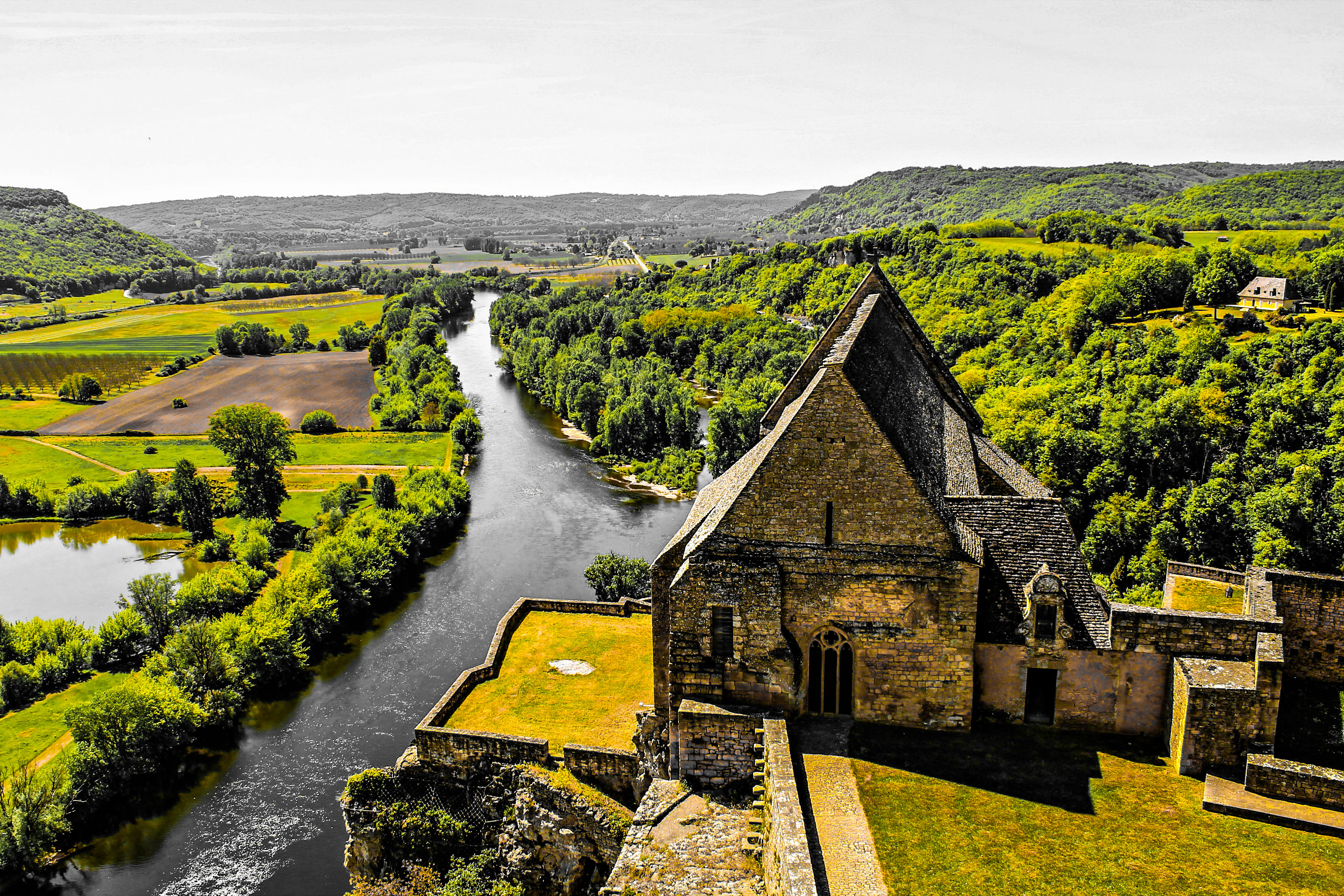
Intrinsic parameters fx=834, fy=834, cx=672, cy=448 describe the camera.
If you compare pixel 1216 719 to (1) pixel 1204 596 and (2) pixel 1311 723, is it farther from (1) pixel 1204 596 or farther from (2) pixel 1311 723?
(1) pixel 1204 596

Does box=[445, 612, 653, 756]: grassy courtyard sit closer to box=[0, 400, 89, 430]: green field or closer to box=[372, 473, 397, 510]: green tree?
box=[372, 473, 397, 510]: green tree

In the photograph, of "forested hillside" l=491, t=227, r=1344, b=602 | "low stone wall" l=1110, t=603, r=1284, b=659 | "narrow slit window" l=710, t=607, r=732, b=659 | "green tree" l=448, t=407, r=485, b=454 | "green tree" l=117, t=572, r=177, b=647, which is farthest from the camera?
"green tree" l=448, t=407, r=485, b=454

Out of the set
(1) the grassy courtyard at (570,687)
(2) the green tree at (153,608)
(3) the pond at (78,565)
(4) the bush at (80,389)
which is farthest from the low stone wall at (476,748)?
(4) the bush at (80,389)

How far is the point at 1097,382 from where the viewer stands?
67000mm

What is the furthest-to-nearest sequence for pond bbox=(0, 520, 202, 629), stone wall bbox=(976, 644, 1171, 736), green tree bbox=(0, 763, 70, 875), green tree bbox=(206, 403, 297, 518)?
green tree bbox=(206, 403, 297, 518), pond bbox=(0, 520, 202, 629), green tree bbox=(0, 763, 70, 875), stone wall bbox=(976, 644, 1171, 736)

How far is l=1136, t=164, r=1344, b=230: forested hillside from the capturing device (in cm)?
15250

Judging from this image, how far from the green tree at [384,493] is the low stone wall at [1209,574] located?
59.1 meters

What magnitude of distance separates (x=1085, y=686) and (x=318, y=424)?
9962cm

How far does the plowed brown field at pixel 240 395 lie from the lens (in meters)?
110

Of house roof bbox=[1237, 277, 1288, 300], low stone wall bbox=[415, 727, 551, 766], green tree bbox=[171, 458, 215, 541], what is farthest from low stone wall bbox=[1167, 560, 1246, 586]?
green tree bbox=[171, 458, 215, 541]

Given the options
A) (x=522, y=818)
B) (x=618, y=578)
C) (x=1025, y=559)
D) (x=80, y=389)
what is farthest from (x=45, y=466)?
(x=1025, y=559)

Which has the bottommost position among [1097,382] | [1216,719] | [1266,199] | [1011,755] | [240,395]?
[240,395]

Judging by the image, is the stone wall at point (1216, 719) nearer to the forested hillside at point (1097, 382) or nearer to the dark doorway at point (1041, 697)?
the dark doorway at point (1041, 697)

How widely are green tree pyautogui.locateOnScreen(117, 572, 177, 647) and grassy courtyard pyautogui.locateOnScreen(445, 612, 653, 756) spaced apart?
30313 millimetres
